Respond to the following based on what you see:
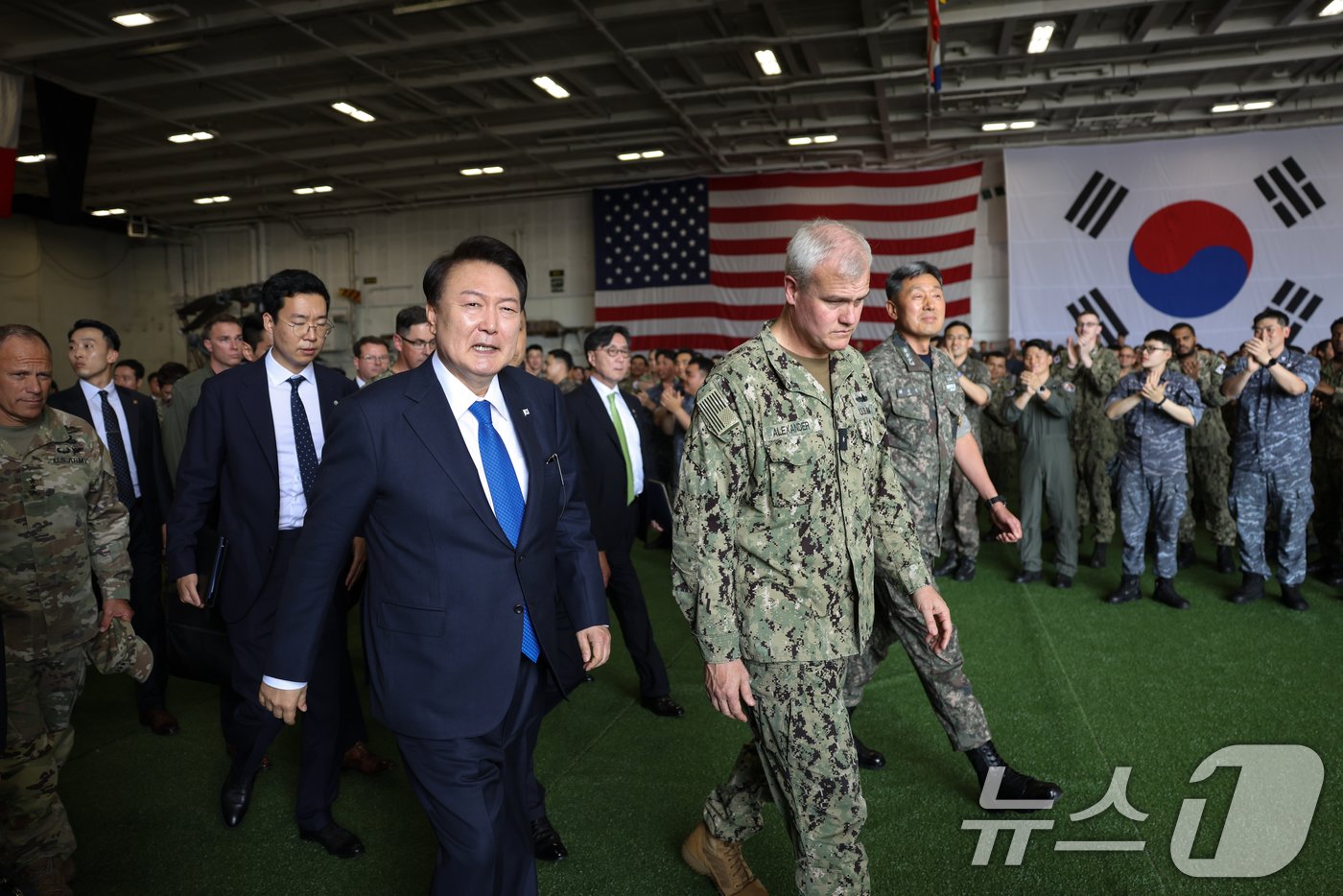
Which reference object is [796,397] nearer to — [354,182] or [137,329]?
[354,182]

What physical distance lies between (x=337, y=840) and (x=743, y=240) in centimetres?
1497

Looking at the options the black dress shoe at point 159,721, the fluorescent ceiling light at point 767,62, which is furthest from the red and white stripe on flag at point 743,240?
the black dress shoe at point 159,721

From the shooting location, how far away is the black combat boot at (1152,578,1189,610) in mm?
5797

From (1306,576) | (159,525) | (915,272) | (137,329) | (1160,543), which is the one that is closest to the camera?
(915,272)

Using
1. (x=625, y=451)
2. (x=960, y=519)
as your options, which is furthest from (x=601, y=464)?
(x=960, y=519)

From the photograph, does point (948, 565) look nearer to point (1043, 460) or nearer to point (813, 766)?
point (1043, 460)

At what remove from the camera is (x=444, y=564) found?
1941mm

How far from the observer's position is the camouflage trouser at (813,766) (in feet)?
6.91

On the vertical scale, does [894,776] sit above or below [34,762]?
below

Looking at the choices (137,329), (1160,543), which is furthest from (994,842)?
(137,329)

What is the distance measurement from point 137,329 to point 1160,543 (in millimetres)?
23974

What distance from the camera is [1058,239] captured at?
14812 mm

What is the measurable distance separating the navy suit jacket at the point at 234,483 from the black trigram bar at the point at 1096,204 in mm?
14899

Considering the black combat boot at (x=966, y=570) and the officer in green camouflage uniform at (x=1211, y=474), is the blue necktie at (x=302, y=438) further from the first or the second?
the officer in green camouflage uniform at (x=1211, y=474)
